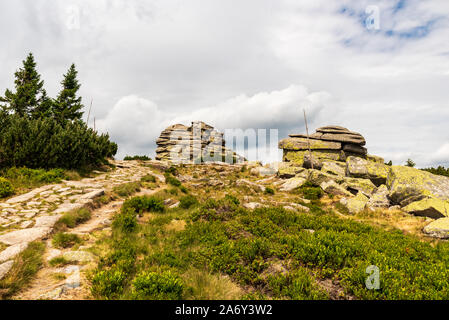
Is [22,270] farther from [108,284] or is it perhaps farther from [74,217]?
[74,217]

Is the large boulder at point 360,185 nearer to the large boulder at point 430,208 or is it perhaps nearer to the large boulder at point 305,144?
the large boulder at point 430,208

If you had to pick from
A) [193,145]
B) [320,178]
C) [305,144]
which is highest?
[193,145]

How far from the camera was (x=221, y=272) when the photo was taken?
17.5 feet

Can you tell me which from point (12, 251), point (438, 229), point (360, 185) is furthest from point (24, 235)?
point (360, 185)

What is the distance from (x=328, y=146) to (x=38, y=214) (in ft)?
121

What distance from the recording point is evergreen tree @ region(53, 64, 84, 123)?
37344 mm

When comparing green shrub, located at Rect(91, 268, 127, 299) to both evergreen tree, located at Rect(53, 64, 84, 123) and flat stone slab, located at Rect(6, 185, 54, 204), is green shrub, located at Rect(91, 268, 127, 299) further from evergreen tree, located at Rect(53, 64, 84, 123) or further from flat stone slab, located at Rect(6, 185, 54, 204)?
evergreen tree, located at Rect(53, 64, 84, 123)

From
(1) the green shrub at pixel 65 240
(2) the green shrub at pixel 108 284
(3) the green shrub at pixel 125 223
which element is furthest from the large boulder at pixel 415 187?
(1) the green shrub at pixel 65 240

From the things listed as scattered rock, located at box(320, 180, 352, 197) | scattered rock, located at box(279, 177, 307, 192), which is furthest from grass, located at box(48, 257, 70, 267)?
scattered rock, located at box(320, 180, 352, 197)

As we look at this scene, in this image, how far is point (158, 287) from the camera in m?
4.04

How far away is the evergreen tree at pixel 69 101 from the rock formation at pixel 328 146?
38.0m

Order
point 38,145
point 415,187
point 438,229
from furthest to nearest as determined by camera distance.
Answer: point 415,187 → point 38,145 → point 438,229

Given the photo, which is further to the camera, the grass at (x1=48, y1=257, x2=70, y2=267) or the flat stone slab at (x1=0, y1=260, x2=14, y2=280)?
the grass at (x1=48, y1=257, x2=70, y2=267)
